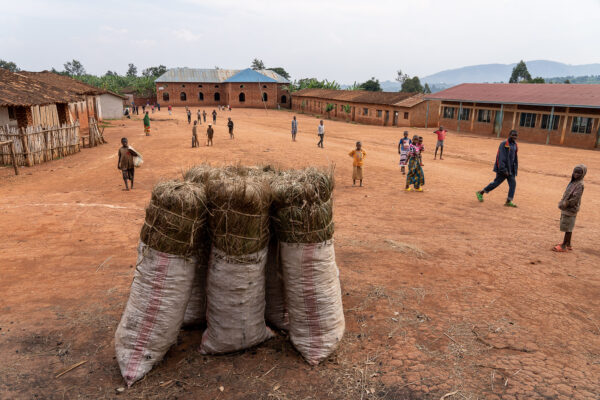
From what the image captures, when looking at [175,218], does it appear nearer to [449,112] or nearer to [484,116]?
[484,116]

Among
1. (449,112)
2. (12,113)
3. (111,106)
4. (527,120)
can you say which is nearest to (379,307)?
(12,113)

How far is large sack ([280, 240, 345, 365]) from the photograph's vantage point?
145 inches

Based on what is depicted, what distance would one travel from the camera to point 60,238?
7465 mm

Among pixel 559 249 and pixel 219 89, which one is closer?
pixel 559 249

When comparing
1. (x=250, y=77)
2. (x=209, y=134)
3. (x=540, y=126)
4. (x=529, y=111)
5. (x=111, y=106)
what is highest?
(x=250, y=77)

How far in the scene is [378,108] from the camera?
36.9 meters

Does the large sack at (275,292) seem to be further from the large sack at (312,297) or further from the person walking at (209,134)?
the person walking at (209,134)

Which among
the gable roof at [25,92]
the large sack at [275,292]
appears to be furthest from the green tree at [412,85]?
the large sack at [275,292]

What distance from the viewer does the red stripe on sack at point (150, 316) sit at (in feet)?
11.4

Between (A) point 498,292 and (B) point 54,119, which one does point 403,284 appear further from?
(B) point 54,119

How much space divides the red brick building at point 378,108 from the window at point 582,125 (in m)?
12.1

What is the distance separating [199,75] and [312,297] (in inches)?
2225

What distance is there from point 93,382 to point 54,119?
19.3 m

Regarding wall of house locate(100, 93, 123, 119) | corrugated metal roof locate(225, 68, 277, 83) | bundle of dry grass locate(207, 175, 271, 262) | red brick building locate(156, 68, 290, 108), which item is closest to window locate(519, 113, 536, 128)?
bundle of dry grass locate(207, 175, 271, 262)
